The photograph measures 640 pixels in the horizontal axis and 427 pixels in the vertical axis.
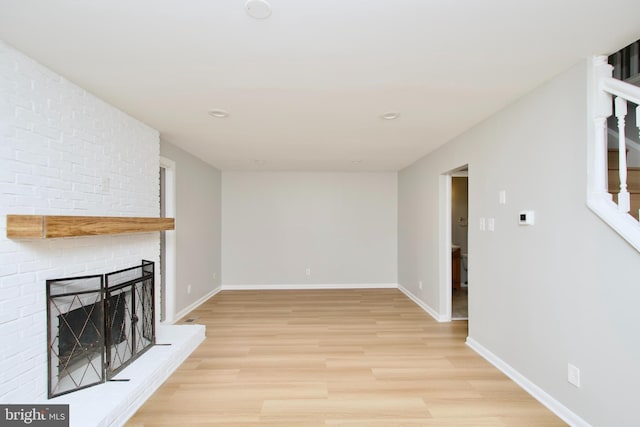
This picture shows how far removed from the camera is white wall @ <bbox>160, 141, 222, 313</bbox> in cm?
406

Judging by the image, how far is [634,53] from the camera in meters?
2.50

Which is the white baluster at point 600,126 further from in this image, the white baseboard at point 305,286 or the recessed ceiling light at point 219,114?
the white baseboard at point 305,286

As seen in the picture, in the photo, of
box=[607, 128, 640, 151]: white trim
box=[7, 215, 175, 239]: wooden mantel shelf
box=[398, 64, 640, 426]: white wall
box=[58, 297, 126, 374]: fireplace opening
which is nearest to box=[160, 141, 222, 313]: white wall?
box=[7, 215, 175, 239]: wooden mantel shelf

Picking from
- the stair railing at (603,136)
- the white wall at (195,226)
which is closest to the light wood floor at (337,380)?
the white wall at (195,226)

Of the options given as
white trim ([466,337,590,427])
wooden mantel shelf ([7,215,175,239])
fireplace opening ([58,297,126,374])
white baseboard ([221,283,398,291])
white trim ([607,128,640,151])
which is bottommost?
white baseboard ([221,283,398,291])

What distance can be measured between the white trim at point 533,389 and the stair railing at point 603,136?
1.28 metres

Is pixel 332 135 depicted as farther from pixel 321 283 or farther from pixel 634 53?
pixel 321 283

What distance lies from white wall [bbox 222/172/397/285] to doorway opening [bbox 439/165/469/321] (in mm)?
1293

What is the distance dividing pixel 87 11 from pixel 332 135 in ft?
7.88

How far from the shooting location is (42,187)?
76.9 inches

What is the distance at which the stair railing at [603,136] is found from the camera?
1689mm

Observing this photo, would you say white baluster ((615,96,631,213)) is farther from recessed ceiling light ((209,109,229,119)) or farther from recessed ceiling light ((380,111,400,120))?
recessed ceiling light ((209,109,229,119))

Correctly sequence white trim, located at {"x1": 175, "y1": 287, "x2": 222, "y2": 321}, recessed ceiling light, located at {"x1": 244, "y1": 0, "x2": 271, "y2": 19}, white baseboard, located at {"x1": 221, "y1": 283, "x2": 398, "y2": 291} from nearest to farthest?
recessed ceiling light, located at {"x1": 244, "y1": 0, "x2": 271, "y2": 19}
white trim, located at {"x1": 175, "y1": 287, "x2": 222, "y2": 321}
white baseboard, located at {"x1": 221, "y1": 283, "x2": 398, "y2": 291}

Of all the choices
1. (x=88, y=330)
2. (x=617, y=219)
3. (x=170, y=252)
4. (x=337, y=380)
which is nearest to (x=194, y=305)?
(x=170, y=252)
